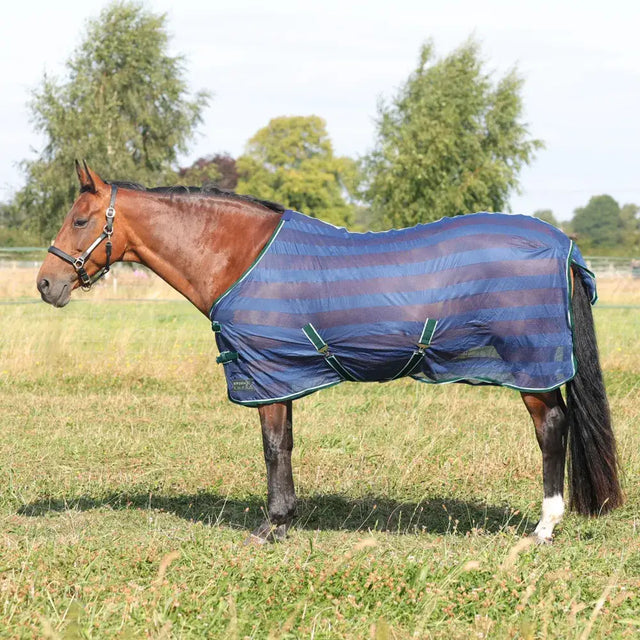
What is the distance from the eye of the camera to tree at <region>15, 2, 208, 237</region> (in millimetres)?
32375

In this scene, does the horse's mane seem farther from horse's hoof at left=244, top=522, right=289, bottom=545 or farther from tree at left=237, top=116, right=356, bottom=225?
tree at left=237, top=116, right=356, bottom=225

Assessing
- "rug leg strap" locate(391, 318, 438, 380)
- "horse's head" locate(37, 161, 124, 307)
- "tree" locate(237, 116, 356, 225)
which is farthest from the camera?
"tree" locate(237, 116, 356, 225)

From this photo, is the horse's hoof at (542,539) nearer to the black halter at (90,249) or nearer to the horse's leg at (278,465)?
the horse's leg at (278,465)

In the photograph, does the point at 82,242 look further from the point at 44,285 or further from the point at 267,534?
the point at 267,534

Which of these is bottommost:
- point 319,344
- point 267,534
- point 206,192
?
point 267,534

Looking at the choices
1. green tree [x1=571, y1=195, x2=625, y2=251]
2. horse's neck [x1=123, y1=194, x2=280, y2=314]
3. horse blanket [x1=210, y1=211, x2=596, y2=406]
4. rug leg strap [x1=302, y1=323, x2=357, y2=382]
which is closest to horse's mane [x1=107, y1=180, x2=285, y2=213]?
horse's neck [x1=123, y1=194, x2=280, y2=314]

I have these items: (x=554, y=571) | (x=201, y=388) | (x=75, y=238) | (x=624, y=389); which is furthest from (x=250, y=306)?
(x=624, y=389)

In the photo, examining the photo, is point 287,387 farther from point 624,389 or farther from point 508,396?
point 624,389

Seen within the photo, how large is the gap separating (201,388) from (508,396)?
3.34 meters

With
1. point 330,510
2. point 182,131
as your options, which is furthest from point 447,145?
point 330,510

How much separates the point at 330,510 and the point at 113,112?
30.6m

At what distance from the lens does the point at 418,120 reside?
32.1 m

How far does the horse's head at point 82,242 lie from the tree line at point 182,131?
26926 millimetres

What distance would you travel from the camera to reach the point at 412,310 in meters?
4.31
